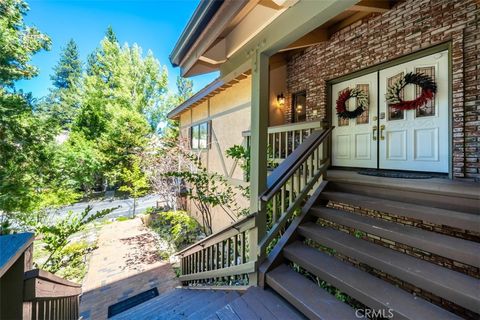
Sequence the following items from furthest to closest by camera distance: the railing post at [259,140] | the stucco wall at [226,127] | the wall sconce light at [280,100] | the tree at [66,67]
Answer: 1. the tree at [66,67]
2. the wall sconce light at [280,100]
3. the stucco wall at [226,127]
4. the railing post at [259,140]

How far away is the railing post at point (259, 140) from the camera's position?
2.29 m

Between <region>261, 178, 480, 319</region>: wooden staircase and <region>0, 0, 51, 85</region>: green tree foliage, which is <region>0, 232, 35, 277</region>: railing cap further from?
<region>0, 0, 51, 85</region>: green tree foliage

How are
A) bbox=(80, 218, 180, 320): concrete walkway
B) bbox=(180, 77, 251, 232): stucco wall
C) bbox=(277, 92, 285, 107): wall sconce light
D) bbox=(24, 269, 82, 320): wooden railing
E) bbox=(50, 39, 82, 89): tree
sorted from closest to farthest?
bbox=(24, 269, 82, 320): wooden railing → bbox=(80, 218, 180, 320): concrete walkway → bbox=(180, 77, 251, 232): stucco wall → bbox=(277, 92, 285, 107): wall sconce light → bbox=(50, 39, 82, 89): tree

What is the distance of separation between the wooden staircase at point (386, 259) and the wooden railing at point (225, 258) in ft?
1.00

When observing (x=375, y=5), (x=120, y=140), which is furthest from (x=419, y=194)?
(x=120, y=140)

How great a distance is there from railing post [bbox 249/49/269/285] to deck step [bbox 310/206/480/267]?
919mm

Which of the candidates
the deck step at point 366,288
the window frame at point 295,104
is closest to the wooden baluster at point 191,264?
the deck step at point 366,288

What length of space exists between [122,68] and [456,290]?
19.1 metres

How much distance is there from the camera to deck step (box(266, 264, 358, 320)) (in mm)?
1702

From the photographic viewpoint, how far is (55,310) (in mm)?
1781

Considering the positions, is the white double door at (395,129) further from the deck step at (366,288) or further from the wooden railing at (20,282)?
Result: the wooden railing at (20,282)

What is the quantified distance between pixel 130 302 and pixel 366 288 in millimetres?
4516

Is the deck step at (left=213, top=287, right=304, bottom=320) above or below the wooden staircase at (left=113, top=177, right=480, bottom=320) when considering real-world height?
below

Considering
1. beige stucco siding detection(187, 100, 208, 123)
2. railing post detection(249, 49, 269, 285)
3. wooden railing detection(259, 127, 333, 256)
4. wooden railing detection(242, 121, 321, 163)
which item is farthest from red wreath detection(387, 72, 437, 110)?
beige stucco siding detection(187, 100, 208, 123)
